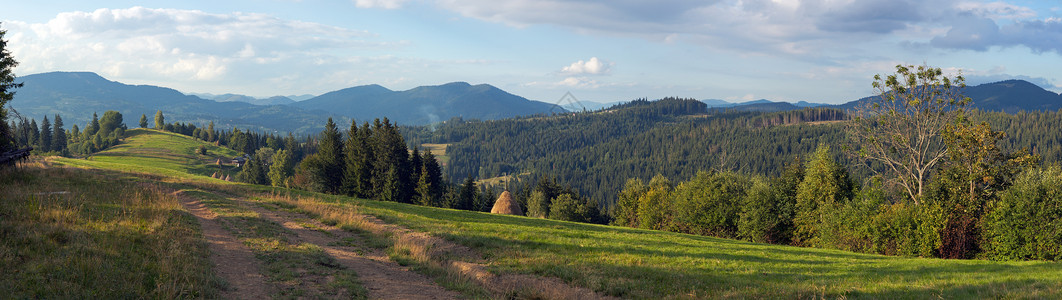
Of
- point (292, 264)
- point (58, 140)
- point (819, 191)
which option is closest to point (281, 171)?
point (58, 140)

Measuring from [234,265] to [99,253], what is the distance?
273 cm

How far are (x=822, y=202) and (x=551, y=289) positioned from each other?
49863 mm

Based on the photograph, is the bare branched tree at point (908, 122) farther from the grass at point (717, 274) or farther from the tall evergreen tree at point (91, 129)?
the tall evergreen tree at point (91, 129)

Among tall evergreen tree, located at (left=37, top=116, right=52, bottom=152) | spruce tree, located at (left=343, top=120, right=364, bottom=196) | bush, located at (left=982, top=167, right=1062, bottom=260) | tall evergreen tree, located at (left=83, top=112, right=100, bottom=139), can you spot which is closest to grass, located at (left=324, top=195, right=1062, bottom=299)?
bush, located at (left=982, top=167, right=1062, bottom=260)

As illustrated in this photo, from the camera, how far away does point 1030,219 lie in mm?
34406

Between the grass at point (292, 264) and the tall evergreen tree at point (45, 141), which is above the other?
the tall evergreen tree at point (45, 141)

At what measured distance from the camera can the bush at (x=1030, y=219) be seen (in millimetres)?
33500

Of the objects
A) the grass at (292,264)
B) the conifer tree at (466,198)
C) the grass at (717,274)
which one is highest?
the grass at (292,264)

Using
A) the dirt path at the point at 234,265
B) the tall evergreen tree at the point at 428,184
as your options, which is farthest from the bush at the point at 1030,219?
the tall evergreen tree at the point at 428,184

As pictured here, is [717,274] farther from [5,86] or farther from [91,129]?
[91,129]

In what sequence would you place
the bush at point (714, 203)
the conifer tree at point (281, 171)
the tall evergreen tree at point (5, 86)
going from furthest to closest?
1. the conifer tree at point (281, 171)
2. the bush at point (714, 203)
3. the tall evergreen tree at point (5, 86)

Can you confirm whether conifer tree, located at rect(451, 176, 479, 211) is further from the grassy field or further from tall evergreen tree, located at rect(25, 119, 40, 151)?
tall evergreen tree, located at rect(25, 119, 40, 151)

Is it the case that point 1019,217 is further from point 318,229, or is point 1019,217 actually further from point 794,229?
point 318,229

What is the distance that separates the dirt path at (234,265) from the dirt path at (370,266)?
2.34m
